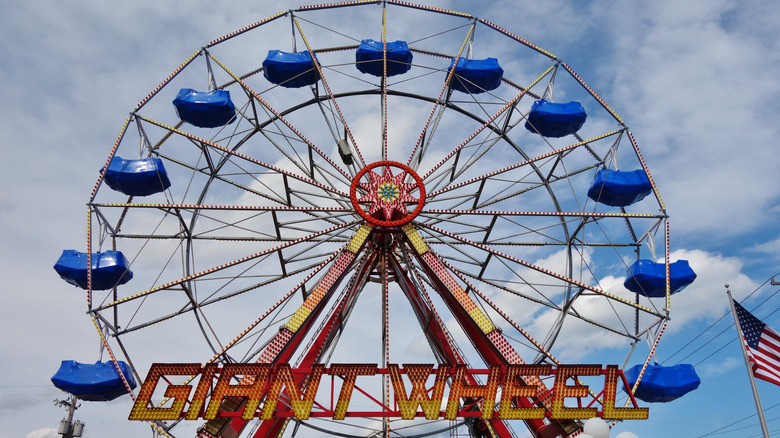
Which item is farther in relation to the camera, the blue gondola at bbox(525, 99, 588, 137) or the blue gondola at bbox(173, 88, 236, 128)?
the blue gondola at bbox(525, 99, 588, 137)

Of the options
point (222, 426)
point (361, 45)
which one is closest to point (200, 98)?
point (361, 45)

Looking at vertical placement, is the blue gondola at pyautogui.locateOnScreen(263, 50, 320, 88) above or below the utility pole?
above

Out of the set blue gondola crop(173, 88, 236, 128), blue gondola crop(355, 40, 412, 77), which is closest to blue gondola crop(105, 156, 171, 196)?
blue gondola crop(173, 88, 236, 128)

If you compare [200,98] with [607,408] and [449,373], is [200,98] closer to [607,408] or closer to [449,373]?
[449,373]

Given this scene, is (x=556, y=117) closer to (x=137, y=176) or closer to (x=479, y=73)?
(x=479, y=73)

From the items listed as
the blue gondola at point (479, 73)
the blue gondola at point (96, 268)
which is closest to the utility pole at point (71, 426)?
the blue gondola at point (96, 268)

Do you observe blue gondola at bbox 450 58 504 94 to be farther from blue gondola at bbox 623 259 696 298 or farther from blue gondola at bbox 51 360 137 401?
blue gondola at bbox 51 360 137 401

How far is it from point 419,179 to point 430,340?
5.00m

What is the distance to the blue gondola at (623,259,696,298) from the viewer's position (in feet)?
68.4

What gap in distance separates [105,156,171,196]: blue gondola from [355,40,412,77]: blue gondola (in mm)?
7284

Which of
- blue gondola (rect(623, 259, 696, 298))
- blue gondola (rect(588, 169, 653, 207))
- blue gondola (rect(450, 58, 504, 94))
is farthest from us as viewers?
blue gondola (rect(450, 58, 504, 94))

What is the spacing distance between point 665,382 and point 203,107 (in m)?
15.1

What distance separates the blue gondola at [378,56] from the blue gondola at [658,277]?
32.3 ft

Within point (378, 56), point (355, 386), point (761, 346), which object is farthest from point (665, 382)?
point (378, 56)
